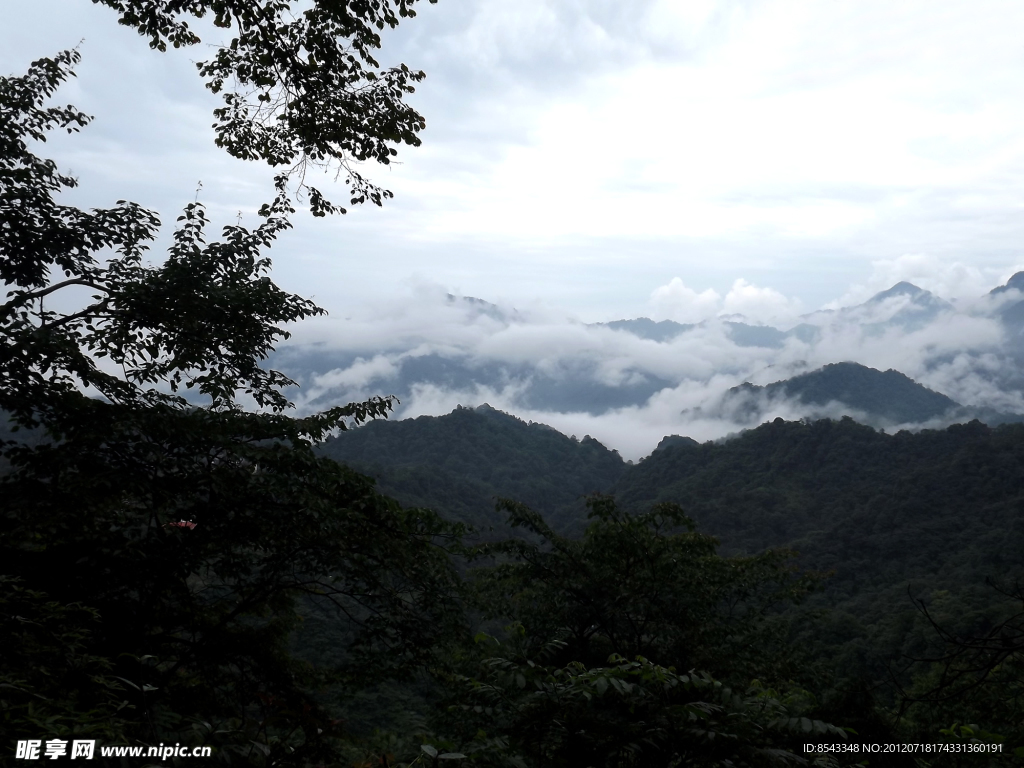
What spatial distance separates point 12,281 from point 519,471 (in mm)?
97995

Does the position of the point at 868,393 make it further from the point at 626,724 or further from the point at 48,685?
the point at 48,685

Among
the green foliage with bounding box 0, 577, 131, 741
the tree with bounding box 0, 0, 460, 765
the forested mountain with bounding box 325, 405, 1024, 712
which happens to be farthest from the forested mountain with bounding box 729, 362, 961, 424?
the green foliage with bounding box 0, 577, 131, 741

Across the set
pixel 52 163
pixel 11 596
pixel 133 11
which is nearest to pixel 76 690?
pixel 11 596

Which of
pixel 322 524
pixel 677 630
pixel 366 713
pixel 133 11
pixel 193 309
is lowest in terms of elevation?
pixel 366 713

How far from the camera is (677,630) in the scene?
10625 millimetres

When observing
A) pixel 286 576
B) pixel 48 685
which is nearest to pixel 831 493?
pixel 286 576

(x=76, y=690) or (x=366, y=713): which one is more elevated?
(x=76, y=690)

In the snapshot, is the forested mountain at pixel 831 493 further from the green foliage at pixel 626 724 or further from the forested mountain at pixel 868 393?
the forested mountain at pixel 868 393

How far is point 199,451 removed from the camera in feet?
21.5

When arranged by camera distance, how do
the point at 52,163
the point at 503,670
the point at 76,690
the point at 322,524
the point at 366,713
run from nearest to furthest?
1. the point at 503,670
2. the point at 76,690
3. the point at 322,524
4. the point at 52,163
5. the point at 366,713

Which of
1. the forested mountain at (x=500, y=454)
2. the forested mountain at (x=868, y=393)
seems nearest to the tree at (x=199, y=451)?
the forested mountain at (x=500, y=454)

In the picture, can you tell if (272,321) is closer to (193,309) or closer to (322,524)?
(193,309)

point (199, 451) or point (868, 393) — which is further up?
point (868, 393)

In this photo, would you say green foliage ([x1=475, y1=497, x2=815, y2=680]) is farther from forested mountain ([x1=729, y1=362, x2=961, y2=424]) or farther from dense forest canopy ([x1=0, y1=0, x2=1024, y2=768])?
forested mountain ([x1=729, y1=362, x2=961, y2=424])
